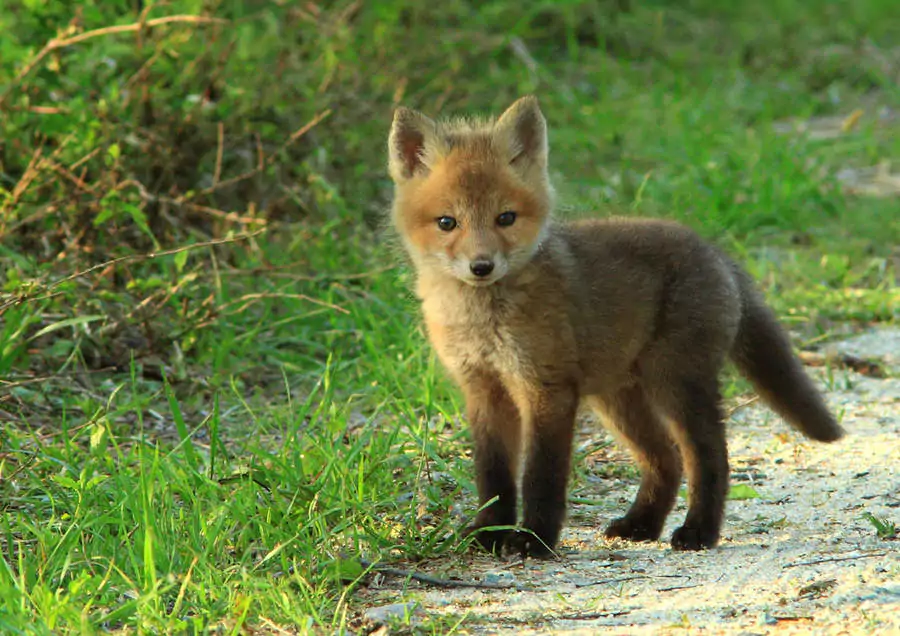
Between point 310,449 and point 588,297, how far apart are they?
105 centimetres

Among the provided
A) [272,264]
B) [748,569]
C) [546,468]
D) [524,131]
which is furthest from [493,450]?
[272,264]

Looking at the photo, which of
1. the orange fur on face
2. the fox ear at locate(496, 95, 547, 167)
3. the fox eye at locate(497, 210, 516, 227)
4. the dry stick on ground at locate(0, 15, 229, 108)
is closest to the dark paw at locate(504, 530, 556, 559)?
the orange fur on face

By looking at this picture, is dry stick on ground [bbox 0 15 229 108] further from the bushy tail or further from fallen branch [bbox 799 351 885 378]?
fallen branch [bbox 799 351 885 378]

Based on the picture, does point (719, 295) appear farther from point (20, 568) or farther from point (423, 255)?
point (20, 568)

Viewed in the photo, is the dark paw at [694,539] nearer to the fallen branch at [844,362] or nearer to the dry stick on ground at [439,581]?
the dry stick on ground at [439,581]

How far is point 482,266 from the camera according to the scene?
13.2 feet

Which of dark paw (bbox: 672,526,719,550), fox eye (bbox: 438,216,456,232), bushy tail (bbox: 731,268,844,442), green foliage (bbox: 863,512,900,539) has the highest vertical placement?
fox eye (bbox: 438,216,456,232)

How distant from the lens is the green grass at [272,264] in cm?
367

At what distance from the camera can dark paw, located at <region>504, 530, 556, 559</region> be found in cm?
401

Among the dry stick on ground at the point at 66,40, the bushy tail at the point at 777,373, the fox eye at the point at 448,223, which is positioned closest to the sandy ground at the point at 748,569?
the bushy tail at the point at 777,373

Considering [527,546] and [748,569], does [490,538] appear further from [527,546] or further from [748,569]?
[748,569]

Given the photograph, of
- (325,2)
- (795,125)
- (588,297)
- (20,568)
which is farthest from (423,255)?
(795,125)

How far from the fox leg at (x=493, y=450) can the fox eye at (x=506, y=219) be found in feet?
1.59

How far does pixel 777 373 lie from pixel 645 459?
1.84 feet
